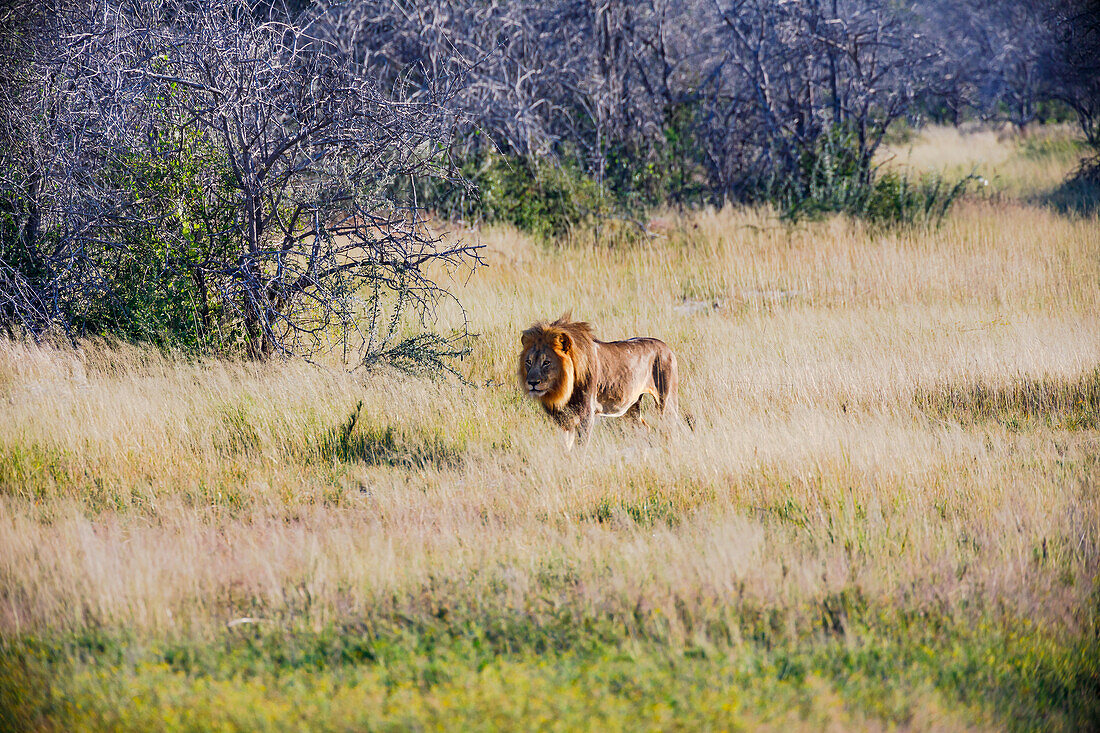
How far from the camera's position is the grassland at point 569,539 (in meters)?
3.33

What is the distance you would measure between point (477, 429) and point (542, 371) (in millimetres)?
1229

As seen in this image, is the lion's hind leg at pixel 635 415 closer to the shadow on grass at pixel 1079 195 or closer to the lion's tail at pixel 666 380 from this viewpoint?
the lion's tail at pixel 666 380

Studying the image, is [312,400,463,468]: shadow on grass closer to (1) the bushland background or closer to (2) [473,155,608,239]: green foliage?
(1) the bushland background

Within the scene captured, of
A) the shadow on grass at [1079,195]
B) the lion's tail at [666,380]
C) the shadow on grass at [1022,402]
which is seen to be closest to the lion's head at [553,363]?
the lion's tail at [666,380]

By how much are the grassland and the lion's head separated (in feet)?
1.63

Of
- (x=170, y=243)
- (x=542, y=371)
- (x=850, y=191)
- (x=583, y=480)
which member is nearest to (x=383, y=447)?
(x=542, y=371)

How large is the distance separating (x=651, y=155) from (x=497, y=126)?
3236 mm

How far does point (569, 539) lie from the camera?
4750 millimetres

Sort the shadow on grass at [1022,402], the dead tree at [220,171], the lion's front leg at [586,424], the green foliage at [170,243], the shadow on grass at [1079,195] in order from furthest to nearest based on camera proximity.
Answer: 1. the shadow on grass at [1079,195]
2. the green foliage at [170,243]
3. the dead tree at [220,171]
4. the shadow on grass at [1022,402]
5. the lion's front leg at [586,424]

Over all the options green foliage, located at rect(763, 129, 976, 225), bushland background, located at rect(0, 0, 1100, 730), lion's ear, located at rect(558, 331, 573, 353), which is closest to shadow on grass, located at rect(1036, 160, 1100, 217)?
bushland background, located at rect(0, 0, 1100, 730)

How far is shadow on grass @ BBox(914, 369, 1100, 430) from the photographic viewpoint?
6.73 m

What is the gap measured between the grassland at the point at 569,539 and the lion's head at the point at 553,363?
50 cm

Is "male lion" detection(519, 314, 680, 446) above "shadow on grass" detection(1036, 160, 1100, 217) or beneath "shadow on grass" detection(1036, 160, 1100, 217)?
beneath

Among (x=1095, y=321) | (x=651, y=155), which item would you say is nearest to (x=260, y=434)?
(x=1095, y=321)
